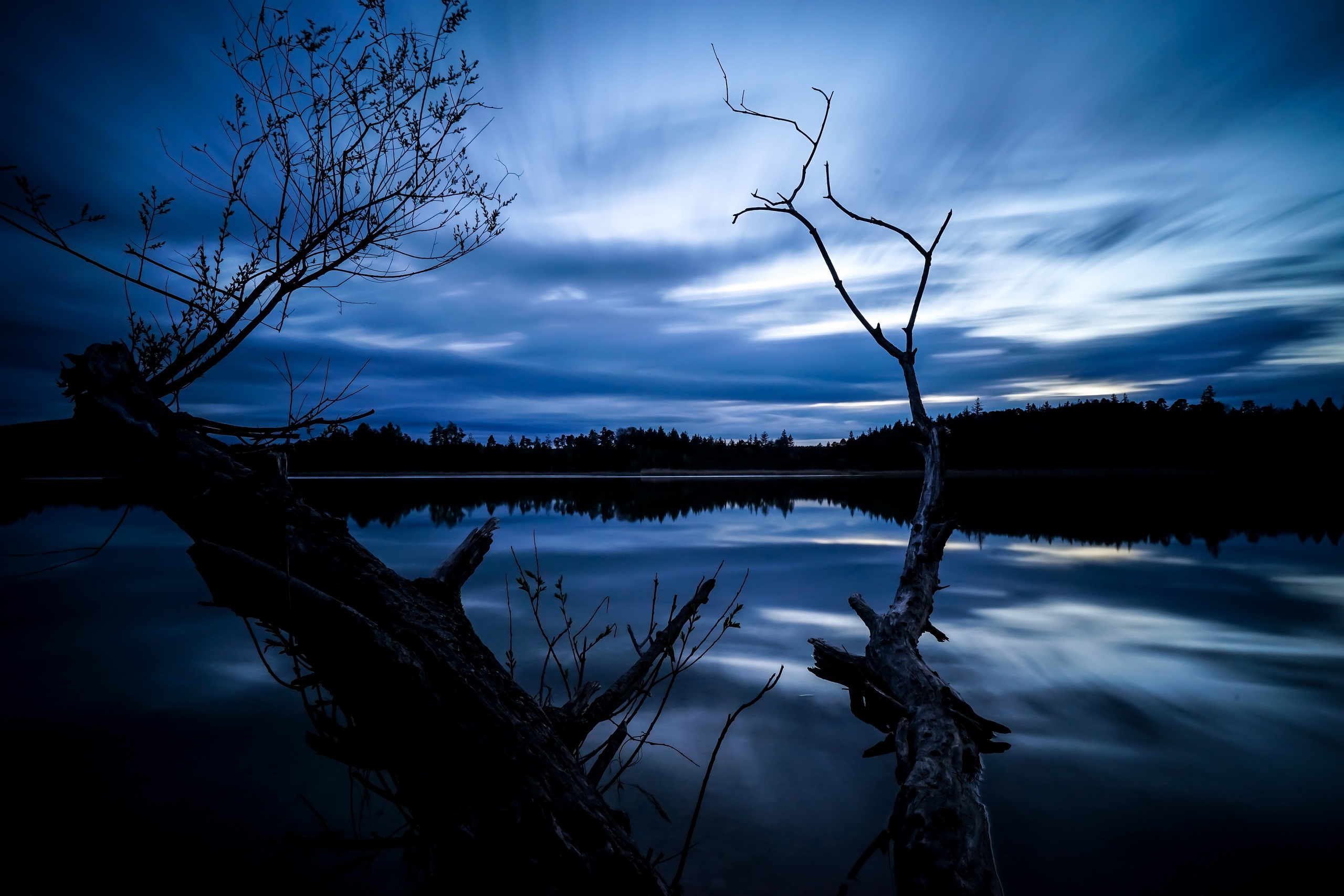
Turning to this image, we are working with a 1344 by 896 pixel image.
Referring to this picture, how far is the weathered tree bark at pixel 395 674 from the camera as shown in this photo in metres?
1.77

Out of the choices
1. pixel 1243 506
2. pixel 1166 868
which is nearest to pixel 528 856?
pixel 1166 868

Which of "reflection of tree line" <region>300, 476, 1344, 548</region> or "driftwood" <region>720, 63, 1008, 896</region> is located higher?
"driftwood" <region>720, 63, 1008, 896</region>

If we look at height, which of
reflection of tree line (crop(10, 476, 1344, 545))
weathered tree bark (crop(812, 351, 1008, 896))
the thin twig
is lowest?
reflection of tree line (crop(10, 476, 1344, 545))

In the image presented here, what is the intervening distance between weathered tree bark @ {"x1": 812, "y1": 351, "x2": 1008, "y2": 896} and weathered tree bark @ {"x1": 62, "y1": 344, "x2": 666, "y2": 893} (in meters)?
1.79

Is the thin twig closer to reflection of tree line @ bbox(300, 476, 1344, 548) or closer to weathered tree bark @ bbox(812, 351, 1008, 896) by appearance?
weathered tree bark @ bbox(812, 351, 1008, 896)

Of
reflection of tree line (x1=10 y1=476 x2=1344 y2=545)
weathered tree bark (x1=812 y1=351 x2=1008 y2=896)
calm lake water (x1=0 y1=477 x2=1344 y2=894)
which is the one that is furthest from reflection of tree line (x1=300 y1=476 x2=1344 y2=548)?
weathered tree bark (x1=812 y1=351 x2=1008 y2=896)

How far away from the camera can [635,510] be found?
1174 inches

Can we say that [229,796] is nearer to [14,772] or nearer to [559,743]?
[14,772]

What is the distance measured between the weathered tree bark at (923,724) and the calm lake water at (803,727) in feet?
1.17

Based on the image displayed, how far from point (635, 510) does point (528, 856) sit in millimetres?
28173

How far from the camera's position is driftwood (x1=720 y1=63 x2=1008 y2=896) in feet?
9.99

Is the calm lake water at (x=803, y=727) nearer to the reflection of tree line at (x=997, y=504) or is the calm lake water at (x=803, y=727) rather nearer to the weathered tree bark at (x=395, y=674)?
the weathered tree bark at (x=395, y=674)

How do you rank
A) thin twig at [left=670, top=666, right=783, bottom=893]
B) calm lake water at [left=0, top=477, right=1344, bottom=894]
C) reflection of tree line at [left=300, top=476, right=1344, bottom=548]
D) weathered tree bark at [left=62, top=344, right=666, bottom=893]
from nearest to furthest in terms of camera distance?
weathered tree bark at [left=62, top=344, right=666, bottom=893] < thin twig at [left=670, top=666, right=783, bottom=893] < calm lake water at [left=0, top=477, right=1344, bottom=894] < reflection of tree line at [left=300, top=476, right=1344, bottom=548]

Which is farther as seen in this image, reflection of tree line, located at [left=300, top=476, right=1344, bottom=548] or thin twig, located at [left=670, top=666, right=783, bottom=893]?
reflection of tree line, located at [left=300, top=476, right=1344, bottom=548]
